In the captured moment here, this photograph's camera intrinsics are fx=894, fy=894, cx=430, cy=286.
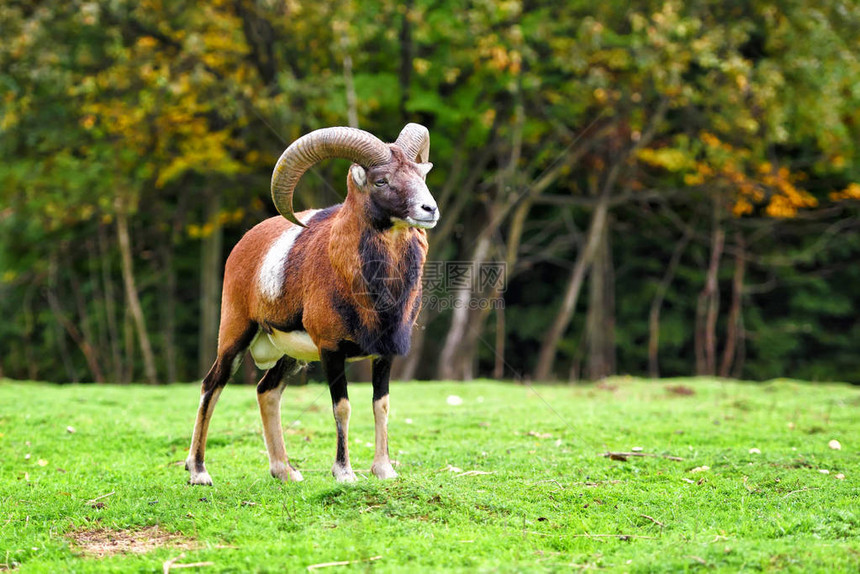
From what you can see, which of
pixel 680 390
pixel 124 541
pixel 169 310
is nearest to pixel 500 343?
pixel 680 390

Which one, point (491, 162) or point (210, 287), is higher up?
point (491, 162)

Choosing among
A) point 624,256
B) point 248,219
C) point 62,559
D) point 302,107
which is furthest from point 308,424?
point 624,256

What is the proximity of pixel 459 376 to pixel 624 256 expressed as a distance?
7.33 m

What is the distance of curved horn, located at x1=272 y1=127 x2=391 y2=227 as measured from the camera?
7.12m

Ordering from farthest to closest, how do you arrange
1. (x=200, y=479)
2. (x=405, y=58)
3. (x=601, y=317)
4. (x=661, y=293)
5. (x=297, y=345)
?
(x=661, y=293) → (x=601, y=317) → (x=405, y=58) → (x=200, y=479) → (x=297, y=345)

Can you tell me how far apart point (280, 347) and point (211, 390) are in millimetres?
749

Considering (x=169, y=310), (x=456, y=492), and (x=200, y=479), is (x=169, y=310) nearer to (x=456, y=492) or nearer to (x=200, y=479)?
(x=200, y=479)

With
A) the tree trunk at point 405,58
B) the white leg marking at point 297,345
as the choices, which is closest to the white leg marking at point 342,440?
the white leg marking at point 297,345

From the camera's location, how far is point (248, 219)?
22375 millimetres

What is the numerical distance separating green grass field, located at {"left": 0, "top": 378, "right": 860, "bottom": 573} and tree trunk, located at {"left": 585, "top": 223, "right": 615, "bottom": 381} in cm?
1007

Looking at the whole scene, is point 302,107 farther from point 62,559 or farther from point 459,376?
point 62,559

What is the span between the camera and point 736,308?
22.5m

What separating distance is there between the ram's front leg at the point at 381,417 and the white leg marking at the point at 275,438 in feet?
2.45

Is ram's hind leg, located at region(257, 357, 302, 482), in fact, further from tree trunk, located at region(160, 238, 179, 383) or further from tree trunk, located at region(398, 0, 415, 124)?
tree trunk, located at region(160, 238, 179, 383)
